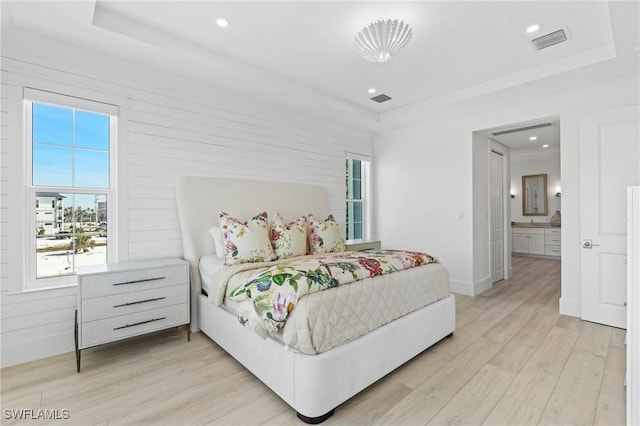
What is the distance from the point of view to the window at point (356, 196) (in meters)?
5.27

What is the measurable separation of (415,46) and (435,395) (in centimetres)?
288

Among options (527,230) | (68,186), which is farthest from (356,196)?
(527,230)

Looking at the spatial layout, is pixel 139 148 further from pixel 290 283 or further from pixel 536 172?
pixel 536 172

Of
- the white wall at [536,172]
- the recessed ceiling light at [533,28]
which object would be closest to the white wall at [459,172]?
the recessed ceiling light at [533,28]

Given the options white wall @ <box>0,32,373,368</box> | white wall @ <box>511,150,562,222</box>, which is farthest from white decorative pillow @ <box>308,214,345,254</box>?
white wall @ <box>511,150,562,222</box>

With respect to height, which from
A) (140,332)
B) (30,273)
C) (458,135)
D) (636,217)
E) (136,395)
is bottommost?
(136,395)

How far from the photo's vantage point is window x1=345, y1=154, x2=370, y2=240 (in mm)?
5273

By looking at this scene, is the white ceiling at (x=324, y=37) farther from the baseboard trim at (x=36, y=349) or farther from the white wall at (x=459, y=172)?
the baseboard trim at (x=36, y=349)

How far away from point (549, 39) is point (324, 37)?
78.9 inches

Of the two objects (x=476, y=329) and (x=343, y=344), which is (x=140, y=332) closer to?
(x=343, y=344)

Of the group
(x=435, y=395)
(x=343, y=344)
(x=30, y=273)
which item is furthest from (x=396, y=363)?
(x=30, y=273)

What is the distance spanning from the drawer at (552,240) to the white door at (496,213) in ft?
9.66

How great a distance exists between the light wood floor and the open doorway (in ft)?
6.61

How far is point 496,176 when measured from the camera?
202 inches
